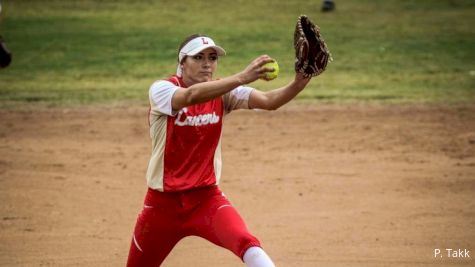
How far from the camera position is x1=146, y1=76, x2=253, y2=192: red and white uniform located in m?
6.15

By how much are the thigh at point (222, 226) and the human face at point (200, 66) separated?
2.90 ft

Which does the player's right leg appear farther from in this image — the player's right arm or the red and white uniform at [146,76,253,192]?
the player's right arm

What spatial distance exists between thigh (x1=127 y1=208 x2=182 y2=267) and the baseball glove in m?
1.43

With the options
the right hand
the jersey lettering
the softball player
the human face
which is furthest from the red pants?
the right hand

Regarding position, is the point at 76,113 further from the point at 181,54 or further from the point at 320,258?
the point at 181,54

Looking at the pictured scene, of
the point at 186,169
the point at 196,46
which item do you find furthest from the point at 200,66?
the point at 186,169

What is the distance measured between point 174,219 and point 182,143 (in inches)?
21.7

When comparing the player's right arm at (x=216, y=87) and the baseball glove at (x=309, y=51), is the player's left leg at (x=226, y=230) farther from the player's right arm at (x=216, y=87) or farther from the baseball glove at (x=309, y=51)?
the baseball glove at (x=309, y=51)

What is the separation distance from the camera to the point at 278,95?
20.6 feet

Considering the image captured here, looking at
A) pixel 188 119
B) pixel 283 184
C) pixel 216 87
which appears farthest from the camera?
pixel 283 184

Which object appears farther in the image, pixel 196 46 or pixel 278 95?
pixel 278 95

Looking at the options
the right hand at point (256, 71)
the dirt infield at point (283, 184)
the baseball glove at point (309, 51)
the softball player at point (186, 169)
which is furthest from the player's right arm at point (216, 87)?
the dirt infield at point (283, 184)

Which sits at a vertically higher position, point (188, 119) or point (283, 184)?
point (188, 119)

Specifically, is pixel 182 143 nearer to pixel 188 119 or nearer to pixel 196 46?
pixel 188 119
